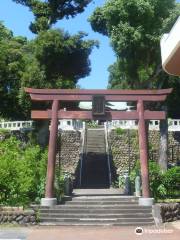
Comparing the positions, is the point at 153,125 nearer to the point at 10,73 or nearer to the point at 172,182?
the point at 10,73

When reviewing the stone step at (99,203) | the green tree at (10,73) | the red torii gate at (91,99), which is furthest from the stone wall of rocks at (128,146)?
the stone step at (99,203)

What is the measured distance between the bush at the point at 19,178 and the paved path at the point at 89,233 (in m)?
2.06

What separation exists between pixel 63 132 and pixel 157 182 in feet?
52.1

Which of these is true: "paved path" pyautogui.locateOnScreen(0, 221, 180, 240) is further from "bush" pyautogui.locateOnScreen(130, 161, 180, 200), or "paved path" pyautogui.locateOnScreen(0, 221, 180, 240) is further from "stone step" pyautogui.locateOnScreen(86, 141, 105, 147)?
"stone step" pyautogui.locateOnScreen(86, 141, 105, 147)

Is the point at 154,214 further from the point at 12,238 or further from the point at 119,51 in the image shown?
the point at 119,51

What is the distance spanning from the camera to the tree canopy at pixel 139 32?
87.8 feet

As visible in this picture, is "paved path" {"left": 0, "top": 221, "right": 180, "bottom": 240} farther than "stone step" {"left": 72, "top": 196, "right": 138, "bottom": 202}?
No

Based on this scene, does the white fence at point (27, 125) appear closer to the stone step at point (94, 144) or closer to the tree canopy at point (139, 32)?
the stone step at point (94, 144)

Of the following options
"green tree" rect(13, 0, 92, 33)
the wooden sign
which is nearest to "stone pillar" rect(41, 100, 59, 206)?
the wooden sign

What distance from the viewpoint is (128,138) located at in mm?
33656

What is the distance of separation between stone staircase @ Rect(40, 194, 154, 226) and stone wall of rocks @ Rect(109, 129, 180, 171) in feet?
48.7

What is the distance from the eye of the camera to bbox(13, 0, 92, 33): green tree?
103 ft

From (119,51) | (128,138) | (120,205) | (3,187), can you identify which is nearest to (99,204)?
(120,205)

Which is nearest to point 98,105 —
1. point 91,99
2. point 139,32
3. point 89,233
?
point 91,99
